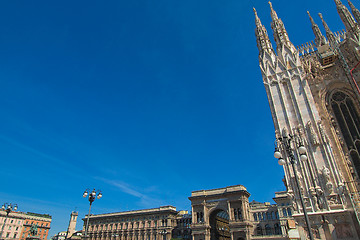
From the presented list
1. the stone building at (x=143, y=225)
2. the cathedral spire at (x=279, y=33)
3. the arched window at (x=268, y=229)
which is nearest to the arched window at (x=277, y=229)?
the arched window at (x=268, y=229)

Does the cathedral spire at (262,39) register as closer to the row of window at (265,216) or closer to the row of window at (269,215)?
the row of window at (269,215)

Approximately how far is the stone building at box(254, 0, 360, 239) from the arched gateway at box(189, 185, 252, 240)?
120 ft

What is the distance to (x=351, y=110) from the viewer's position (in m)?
23.1

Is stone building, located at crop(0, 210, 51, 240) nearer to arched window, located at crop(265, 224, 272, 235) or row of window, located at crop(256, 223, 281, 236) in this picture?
row of window, located at crop(256, 223, 281, 236)

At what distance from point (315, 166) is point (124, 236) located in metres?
73.2

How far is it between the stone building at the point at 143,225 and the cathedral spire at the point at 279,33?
59.0 m

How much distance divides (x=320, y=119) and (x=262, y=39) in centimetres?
1276

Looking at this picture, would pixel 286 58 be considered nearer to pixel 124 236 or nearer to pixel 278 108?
pixel 278 108

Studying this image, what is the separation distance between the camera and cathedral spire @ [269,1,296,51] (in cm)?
2724

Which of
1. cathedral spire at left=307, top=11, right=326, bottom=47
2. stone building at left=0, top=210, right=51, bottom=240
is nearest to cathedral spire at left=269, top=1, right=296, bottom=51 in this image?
cathedral spire at left=307, top=11, right=326, bottom=47

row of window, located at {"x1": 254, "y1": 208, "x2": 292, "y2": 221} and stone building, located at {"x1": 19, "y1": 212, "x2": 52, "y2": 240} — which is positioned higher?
stone building, located at {"x1": 19, "y1": 212, "x2": 52, "y2": 240}

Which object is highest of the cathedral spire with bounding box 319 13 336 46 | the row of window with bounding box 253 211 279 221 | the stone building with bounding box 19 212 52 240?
the cathedral spire with bounding box 319 13 336 46

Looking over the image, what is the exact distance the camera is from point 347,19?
26.8 m

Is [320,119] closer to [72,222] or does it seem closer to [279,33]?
[279,33]
